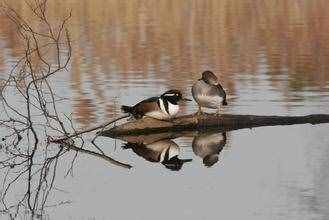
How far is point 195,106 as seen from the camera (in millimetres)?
26062

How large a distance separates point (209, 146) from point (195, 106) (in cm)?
519

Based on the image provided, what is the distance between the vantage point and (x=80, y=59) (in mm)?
39938

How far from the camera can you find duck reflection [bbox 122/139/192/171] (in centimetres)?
1924

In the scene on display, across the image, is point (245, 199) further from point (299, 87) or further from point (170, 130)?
point (299, 87)

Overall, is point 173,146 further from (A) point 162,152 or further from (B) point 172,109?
(B) point 172,109

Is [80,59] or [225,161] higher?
[225,161]

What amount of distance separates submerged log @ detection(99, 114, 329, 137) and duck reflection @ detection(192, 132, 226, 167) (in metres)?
0.37

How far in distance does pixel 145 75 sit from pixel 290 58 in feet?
23.3

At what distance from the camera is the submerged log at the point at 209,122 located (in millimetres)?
21834

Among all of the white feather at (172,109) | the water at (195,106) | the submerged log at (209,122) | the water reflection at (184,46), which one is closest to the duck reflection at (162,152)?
the water at (195,106)

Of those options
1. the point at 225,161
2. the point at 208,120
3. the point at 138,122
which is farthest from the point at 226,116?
the point at 225,161

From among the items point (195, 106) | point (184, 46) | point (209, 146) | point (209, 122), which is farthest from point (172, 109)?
point (184, 46)

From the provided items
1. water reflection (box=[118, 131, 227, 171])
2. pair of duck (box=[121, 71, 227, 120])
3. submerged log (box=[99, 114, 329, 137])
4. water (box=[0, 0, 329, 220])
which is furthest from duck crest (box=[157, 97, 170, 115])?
water (box=[0, 0, 329, 220])

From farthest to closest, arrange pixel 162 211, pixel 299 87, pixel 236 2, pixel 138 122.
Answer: pixel 236 2
pixel 299 87
pixel 138 122
pixel 162 211
